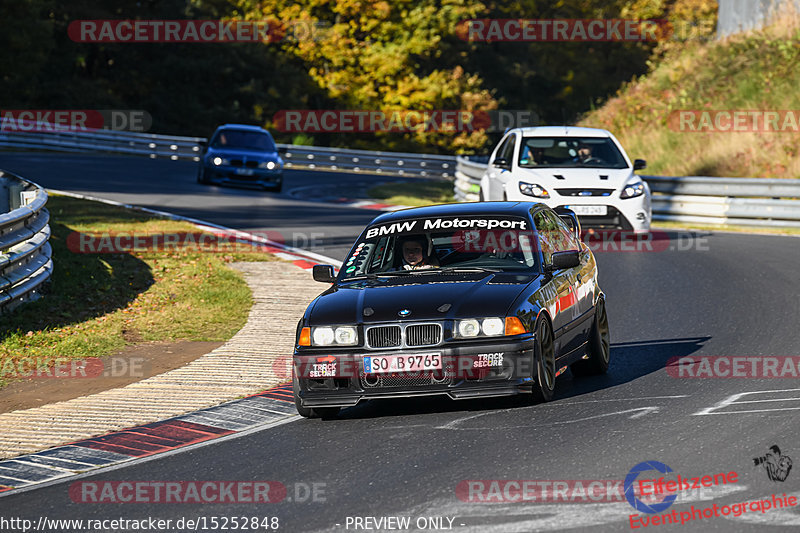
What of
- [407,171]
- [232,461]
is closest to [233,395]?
[232,461]

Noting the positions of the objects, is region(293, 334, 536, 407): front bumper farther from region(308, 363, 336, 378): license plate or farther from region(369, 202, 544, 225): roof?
region(369, 202, 544, 225): roof

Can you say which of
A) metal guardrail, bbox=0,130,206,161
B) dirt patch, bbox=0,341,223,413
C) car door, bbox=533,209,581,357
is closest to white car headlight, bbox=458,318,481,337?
car door, bbox=533,209,581,357

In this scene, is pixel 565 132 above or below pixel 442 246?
above

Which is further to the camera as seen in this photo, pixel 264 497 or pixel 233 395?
pixel 233 395

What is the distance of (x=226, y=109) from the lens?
55.5 meters

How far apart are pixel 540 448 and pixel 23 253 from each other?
7207mm

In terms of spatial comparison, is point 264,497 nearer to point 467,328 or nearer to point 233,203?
point 467,328

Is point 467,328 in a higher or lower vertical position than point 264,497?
higher

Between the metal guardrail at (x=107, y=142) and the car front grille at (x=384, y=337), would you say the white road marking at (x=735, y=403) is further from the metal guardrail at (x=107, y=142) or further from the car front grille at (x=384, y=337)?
the metal guardrail at (x=107, y=142)

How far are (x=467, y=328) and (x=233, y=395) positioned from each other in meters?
2.28

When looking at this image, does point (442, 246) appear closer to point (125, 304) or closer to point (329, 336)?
point (329, 336)

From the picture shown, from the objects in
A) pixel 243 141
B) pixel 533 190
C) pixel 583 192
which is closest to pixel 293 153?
A: pixel 243 141

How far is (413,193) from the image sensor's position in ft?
108

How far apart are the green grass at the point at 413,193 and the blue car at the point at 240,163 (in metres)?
2.70
